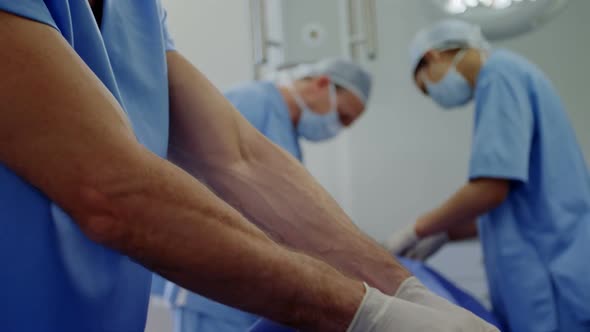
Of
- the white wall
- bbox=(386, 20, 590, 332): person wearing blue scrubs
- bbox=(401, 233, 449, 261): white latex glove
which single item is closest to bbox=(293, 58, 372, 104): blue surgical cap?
bbox=(386, 20, 590, 332): person wearing blue scrubs

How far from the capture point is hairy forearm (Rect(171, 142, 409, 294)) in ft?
2.46

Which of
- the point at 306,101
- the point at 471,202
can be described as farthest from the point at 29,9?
the point at 306,101

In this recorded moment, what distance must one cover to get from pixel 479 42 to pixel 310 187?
1236 millimetres

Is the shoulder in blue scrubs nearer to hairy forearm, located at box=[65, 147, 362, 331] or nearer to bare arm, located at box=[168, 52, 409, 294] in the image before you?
bare arm, located at box=[168, 52, 409, 294]

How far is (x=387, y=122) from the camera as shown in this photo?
8.47 feet

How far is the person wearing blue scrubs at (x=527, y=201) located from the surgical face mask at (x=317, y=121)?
480 millimetres

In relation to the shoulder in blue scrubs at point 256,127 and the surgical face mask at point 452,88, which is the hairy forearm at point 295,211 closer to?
the shoulder in blue scrubs at point 256,127

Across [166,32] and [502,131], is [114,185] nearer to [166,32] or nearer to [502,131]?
[166,32]

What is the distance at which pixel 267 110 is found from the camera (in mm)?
1747

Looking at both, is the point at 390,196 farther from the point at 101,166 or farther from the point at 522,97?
the point at 101,166

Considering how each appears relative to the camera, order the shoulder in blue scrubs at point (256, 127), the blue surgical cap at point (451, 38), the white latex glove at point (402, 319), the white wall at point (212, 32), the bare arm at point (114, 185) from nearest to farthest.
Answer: the bare arm at point (114, 185) → the white latex glove at point (402, 319) → the white wall at point (212, 32) → the shoulder in blue scrubs at point (256, 127) → the blue surgical cap at point (451, 38)

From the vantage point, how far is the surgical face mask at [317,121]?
199cm

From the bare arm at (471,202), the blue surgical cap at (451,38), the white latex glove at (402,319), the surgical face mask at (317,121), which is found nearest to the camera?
the white latex glove at (402,319)

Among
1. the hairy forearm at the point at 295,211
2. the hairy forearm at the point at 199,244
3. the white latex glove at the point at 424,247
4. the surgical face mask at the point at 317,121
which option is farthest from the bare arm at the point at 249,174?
the white latex glove at the point at 424,247
